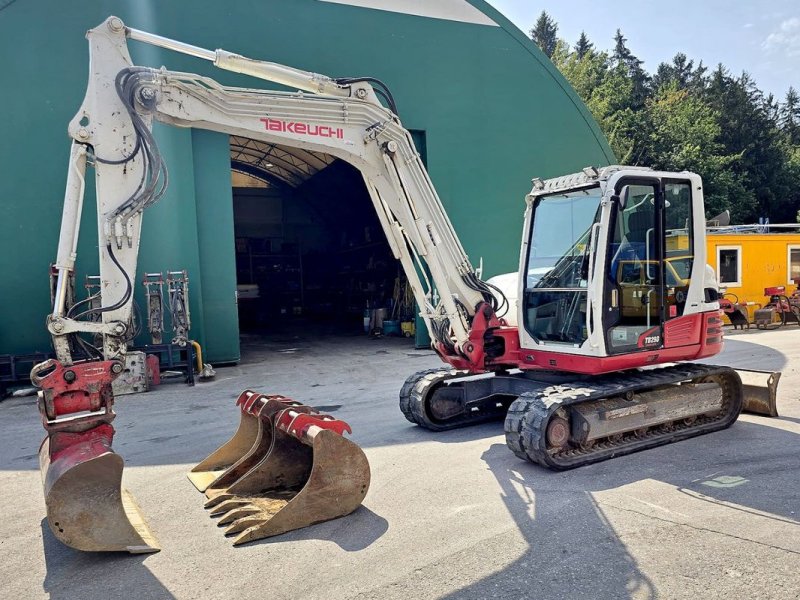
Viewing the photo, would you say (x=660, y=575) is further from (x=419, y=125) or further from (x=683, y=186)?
(x=419, y=125)

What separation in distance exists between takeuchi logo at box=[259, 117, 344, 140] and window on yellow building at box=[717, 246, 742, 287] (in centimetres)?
1492

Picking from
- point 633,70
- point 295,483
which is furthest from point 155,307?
point 633,70

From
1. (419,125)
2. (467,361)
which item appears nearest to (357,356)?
(419,125)

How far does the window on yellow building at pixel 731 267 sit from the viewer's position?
56.0ft

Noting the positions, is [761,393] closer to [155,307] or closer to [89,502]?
[89,502]

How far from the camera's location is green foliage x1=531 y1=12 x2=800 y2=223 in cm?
3466

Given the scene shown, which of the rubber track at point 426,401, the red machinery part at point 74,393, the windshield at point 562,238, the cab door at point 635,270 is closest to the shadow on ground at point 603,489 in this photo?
the rubber track at point 426,401

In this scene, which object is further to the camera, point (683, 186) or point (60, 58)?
point (60, 58)

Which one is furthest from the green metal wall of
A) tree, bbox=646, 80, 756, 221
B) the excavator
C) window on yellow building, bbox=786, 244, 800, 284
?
tree, bbox=646, 80, 756, 221

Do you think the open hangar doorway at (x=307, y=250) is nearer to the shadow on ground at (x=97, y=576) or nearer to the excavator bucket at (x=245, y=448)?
the excavator bucket at (x=245, y=448)

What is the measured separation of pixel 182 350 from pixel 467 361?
23.4ft

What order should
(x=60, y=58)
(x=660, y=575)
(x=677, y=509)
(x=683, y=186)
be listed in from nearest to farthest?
1. (x=660, y=575)
2. (x=677, y=509)
3. (x=683, y=186)
4. (x=60, y=58)

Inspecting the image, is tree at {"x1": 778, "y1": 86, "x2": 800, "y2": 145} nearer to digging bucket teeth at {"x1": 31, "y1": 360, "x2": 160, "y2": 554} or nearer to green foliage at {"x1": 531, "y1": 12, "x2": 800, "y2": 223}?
green foliage at {"x1": 531, "y1": 12, "x2": 800, "y2": 223}

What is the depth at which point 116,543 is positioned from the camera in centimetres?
403
